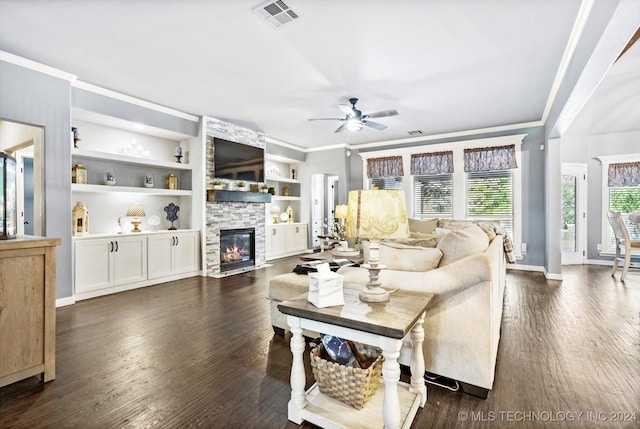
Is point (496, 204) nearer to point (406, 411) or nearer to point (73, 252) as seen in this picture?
point (406, 411)

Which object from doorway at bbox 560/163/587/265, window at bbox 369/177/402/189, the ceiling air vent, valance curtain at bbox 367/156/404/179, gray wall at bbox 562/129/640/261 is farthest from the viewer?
window at bbox 369/177/402/189

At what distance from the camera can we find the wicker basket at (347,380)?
1570mm

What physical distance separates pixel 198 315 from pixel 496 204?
18.8 feet

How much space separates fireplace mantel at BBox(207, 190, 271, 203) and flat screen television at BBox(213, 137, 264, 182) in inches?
12.7

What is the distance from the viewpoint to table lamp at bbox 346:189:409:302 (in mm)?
1647

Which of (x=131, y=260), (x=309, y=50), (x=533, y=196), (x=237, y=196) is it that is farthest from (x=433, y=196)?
(x=131, y=260)

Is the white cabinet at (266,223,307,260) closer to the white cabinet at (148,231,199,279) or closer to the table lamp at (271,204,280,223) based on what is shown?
the table lamp at (271,204,280,223)

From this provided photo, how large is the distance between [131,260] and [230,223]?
172cm

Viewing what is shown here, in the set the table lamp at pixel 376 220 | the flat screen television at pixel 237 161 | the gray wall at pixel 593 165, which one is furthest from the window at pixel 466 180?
the table lamp at pixel 376 220

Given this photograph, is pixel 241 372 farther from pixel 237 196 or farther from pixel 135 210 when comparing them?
pixel 237 196

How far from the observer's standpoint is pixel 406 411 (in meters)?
1.58

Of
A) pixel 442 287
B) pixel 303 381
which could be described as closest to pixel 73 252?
pixel 303 381

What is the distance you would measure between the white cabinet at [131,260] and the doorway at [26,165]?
1.91 ft

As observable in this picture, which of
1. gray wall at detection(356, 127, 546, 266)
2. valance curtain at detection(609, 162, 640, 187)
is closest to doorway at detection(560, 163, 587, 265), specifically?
valance curtain at detection(609, 162, 640, 187)
